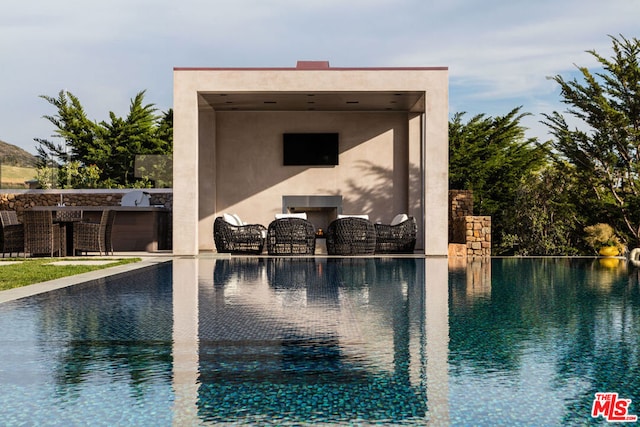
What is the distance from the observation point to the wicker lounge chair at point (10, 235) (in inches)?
538

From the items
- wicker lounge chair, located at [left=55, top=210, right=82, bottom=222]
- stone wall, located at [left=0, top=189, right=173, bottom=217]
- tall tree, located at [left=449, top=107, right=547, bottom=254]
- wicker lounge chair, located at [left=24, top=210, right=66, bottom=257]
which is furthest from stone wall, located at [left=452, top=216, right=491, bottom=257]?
wicker lounge chair, located at [left=24, top=210, right=66, bottom=257]

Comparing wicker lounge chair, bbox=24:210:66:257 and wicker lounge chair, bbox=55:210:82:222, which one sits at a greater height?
wicker lounge chair, bbox=55:210:82:222

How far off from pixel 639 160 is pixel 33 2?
17.6 m

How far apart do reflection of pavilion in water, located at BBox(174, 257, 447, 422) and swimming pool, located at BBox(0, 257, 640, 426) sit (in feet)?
→ 0.04

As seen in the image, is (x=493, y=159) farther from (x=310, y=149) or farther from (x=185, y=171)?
(x=185, y=171)

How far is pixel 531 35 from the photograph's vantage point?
21.5 m

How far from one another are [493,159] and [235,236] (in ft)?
32.7

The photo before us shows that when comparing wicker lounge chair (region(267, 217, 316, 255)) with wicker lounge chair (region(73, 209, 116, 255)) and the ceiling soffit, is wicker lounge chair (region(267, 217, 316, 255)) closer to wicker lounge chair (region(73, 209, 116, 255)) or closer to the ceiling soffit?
the ceiling soffit

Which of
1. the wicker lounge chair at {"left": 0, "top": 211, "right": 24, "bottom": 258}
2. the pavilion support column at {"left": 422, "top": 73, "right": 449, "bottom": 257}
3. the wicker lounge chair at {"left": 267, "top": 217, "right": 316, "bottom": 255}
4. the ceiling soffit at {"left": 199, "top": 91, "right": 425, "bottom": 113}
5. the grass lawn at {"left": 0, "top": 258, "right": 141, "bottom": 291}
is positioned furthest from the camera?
the ceiling soffit at {"left": 199, "top": 91, "right": 425, "bottom": 113}

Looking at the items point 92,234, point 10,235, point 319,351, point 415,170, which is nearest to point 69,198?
point 92,234

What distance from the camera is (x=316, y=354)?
4.36 metres

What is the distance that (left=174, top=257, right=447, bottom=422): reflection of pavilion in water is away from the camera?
3.23 m

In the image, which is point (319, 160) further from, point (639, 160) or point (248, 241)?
point (639, 160)

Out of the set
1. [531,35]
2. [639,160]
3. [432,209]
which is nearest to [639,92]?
[639,160]
